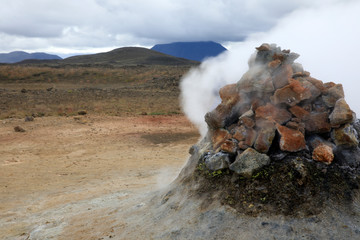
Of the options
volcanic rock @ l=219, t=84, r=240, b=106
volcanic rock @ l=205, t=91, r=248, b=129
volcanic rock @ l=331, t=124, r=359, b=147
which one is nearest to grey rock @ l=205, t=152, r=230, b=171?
volcanic rock @ l=205, t=91, r=248, b=129

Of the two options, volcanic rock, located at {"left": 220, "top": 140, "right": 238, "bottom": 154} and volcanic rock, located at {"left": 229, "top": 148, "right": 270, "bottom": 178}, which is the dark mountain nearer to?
volcanic rock, located at {"left": 220, "top": 140, "right": 238, "bottom": 154}

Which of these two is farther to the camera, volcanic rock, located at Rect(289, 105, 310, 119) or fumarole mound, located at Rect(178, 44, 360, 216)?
volcanic rock, located at Rect(289, 105, 310, 119)

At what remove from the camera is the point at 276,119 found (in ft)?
16.4

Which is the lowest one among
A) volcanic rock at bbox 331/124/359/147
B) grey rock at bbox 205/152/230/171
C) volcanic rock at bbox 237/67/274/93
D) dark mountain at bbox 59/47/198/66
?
grey rock at bbox 205/152/230/171

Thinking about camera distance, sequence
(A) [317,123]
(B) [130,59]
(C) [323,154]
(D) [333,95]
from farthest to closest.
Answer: (B) [130,59], (D) [333,95], (A) [317,123], (C) [323,154]

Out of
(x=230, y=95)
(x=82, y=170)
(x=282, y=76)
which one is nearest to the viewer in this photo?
(x=282, y=76)

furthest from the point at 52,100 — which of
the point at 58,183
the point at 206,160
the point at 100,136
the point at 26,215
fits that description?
the point at 206,160

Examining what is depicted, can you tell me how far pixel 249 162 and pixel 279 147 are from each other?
539mm

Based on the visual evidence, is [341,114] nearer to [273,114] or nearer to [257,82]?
[273,114]

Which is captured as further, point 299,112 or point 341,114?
point 299,112

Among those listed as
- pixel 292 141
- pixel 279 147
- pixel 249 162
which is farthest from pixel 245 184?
pixel 292 141

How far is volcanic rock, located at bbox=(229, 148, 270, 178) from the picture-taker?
4617 millimetres

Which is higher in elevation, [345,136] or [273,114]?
[273,114]

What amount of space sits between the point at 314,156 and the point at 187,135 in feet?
33.2
